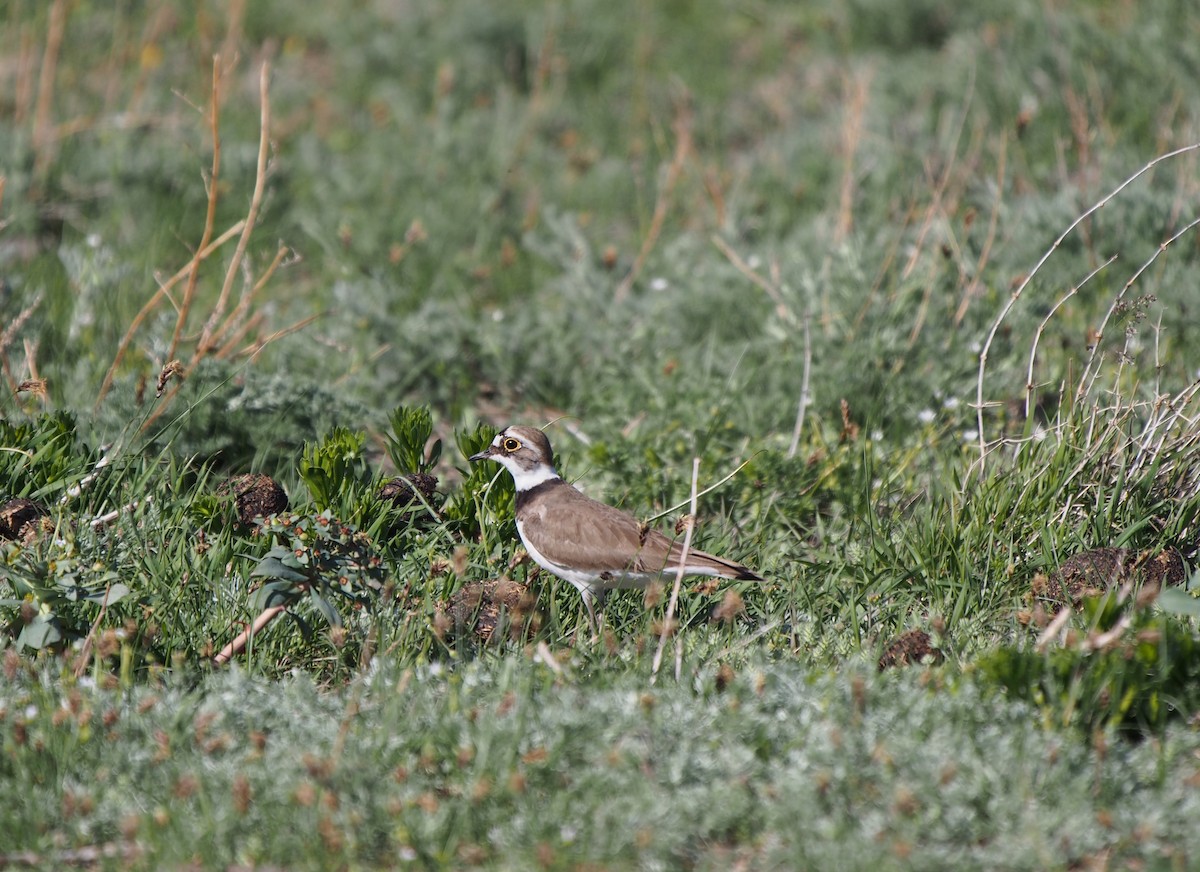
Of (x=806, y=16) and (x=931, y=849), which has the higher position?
(x=806, y=16)

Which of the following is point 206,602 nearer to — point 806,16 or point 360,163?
A: point 360,163

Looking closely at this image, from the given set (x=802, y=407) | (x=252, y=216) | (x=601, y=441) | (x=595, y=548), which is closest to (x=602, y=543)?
(x=595, y=548)

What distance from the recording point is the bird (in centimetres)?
509

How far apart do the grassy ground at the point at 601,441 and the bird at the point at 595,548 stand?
16 cm

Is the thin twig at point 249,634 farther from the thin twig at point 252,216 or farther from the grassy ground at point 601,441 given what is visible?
the thin twig at point 252,216

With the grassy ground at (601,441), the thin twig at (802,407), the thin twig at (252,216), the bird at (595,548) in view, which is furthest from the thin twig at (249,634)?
the thin twig at (802,407)

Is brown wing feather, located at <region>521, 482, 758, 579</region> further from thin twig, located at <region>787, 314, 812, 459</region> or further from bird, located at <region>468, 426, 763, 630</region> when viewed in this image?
thin twig, located at <region>787, 314, 812, 459</region>

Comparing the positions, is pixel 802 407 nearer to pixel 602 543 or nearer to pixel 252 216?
pixel 602 543

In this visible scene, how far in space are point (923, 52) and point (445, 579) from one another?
8.13 metres

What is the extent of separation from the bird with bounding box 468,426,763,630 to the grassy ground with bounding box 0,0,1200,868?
0.16 m

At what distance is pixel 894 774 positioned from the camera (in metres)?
3.78

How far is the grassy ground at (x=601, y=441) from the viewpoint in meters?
3.75

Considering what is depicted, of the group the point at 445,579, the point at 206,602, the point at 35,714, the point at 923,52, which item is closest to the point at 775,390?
the point at 445,579

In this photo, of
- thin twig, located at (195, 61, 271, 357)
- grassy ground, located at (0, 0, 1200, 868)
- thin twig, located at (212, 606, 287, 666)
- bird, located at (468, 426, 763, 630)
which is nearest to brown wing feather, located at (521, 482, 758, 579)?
bird, located at (468, 426, 763, 630)
